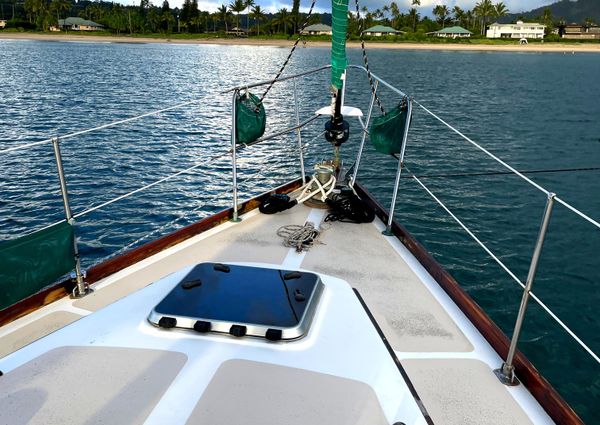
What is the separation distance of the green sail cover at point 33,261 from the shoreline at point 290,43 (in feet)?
370

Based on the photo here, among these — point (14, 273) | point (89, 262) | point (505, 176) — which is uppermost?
point (14, 273)

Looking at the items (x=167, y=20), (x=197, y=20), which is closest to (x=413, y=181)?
(x=197, y=20)

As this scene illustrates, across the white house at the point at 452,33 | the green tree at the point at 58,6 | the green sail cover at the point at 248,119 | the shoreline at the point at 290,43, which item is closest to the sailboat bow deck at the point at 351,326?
the green sail cover at the point at 248,119

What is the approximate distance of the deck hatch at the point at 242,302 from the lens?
240 centimetres

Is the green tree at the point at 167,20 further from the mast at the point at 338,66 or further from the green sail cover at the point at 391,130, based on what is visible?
the green sail cover at the point at 391,130

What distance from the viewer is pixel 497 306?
7.36 meters

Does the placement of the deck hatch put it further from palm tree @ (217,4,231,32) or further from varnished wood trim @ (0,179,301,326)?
palm tree @ (217,4,231,32)

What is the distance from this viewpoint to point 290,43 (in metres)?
115

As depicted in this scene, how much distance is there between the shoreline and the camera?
110938 millimetres

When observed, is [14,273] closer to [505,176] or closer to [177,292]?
[177,292]

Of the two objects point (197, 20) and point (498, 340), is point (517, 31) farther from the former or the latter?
point (498, 340)

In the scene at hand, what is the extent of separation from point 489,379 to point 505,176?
12045 mm

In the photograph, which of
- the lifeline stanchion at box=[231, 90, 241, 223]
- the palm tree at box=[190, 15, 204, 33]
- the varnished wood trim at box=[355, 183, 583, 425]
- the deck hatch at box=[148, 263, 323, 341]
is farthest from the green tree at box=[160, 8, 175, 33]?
the deck hatch at box=[148, 263, 323, 341]

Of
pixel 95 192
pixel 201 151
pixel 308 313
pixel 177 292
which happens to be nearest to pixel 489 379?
pixel 308 313
